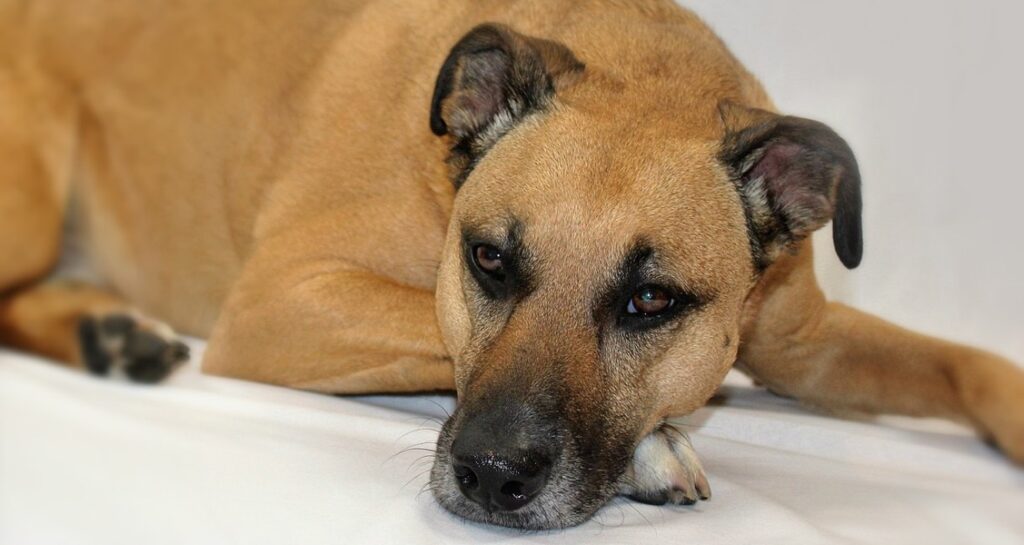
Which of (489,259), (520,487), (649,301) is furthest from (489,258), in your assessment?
(520,487)

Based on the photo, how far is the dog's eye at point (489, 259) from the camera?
282 centimetres

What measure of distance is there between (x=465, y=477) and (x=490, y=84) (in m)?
1.15

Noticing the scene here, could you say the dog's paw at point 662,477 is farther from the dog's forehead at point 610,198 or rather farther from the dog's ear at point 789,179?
the dog's ear at point 789,179

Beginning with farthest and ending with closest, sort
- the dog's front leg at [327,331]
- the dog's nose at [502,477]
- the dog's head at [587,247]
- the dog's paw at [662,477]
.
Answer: the dog's front leg at [327,331], the dog's paw at [662,477], the dog's head at [587,247], the dog's nose at [502,477]

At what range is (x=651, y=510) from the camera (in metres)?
2.80

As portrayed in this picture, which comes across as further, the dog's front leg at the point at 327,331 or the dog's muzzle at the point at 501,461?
the dog's front leg at the point at 327,331

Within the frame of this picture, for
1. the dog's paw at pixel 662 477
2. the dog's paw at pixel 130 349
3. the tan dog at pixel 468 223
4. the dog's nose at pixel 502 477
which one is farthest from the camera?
the dog's paw at pixel 130 349

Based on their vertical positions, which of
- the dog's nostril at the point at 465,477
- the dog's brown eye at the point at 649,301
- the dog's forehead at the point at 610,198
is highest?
the dog's forehead at the point at 610,198

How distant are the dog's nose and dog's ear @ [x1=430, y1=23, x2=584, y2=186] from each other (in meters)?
0.96

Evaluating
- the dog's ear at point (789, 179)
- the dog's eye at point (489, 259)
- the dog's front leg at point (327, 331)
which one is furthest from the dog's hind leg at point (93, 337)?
the dog's ear at point (789, 179)

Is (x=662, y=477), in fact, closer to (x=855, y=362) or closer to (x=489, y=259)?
(x=489, y=259)

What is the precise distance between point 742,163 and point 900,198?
4.24 feet

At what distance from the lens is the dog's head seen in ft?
8.42

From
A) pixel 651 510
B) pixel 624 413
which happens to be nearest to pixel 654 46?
→ pixel 624 413
